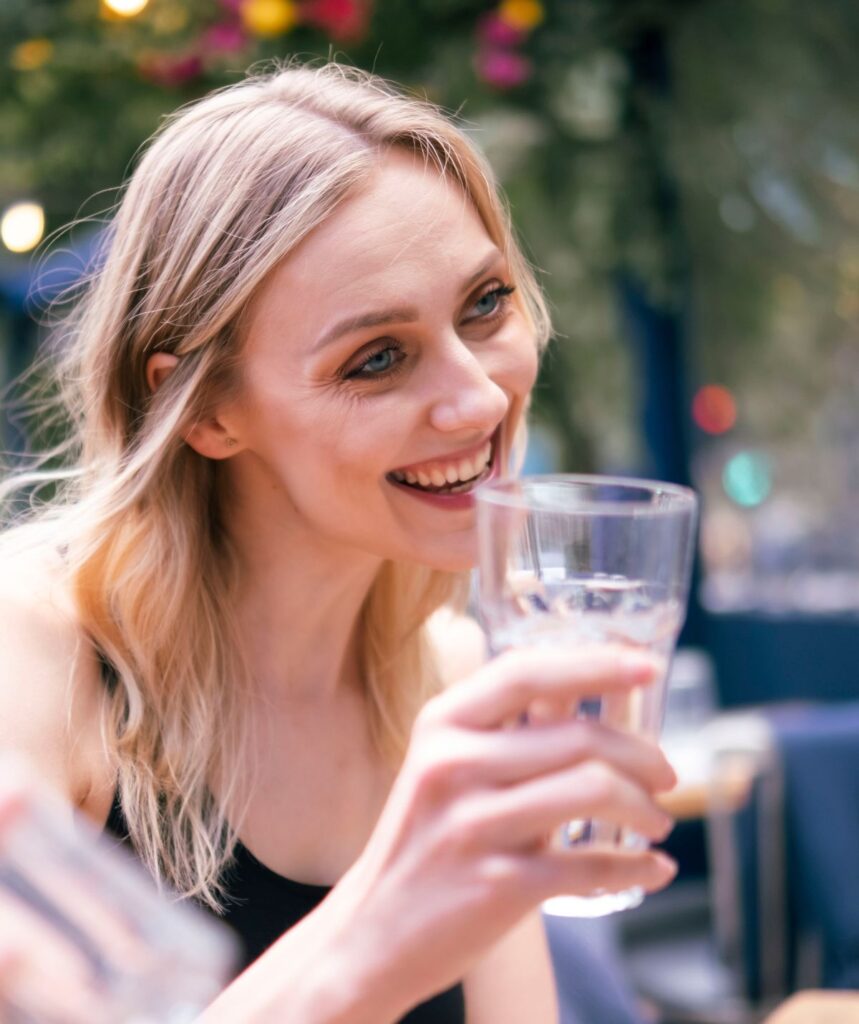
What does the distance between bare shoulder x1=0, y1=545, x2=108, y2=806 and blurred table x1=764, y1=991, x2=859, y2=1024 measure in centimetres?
94

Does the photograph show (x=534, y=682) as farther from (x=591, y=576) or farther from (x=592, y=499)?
(x=592, y=499)

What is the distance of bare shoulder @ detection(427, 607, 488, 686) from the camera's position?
1.89 meters

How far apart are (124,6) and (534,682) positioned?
11.3 ft

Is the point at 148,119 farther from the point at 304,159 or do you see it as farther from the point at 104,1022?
the point at 104,1022

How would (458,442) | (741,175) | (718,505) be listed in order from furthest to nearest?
(718,505) → (741,175) → (458,442)

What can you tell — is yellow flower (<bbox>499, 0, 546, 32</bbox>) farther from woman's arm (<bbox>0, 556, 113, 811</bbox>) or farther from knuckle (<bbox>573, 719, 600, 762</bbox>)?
knuckle (<bbox>573, 719, 600, 762</bbox>)

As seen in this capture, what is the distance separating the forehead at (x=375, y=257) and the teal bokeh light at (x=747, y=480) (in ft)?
22.2

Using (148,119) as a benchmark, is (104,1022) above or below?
below

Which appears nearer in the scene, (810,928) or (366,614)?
(366,614)

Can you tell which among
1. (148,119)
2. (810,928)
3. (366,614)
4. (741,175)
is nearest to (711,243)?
(741,175)

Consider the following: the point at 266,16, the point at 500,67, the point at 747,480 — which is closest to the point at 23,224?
the point at 266,16

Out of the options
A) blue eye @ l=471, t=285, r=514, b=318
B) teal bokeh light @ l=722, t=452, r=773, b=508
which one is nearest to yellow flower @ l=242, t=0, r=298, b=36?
blue eye @ l=471, t=285, r=514, b=318

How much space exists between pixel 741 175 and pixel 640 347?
3.26 feet

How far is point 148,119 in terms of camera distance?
12.5 feet
